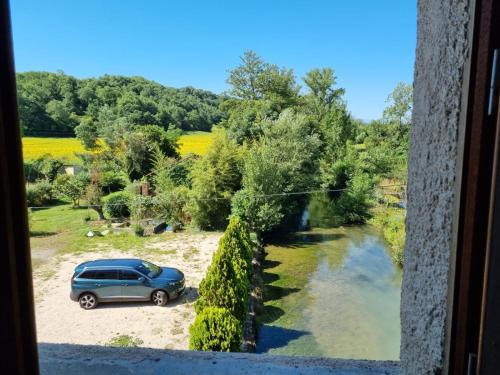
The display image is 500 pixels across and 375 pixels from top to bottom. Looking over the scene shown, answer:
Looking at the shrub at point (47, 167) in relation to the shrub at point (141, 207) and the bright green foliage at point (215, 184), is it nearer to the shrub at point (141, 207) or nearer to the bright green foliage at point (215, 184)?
the shrub at point (141, 207)

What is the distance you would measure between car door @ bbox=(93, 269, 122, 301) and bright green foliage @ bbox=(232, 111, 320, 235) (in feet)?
18.0

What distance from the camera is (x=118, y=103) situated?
632 inches

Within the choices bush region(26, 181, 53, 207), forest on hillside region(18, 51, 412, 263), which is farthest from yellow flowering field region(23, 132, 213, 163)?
bush region(26, 181, 53, 207)

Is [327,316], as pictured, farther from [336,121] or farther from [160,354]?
[336,121]

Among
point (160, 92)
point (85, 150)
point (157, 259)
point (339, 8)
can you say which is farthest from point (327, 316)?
point (160, 92)

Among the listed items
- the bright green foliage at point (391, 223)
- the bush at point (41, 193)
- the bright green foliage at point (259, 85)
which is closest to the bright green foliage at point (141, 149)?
the bush at point (41, 193)

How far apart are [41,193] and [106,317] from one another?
7027 millimetres

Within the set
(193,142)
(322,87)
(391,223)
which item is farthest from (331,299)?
(322,87)

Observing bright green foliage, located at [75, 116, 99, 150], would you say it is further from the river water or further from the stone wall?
the stone wall

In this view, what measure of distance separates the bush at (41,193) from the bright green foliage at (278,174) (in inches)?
242

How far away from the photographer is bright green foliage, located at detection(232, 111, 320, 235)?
1118 cm

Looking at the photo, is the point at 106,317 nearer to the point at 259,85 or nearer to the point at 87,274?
the point at 87,274

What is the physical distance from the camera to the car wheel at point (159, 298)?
6273 mm

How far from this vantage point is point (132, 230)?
10.7 m
